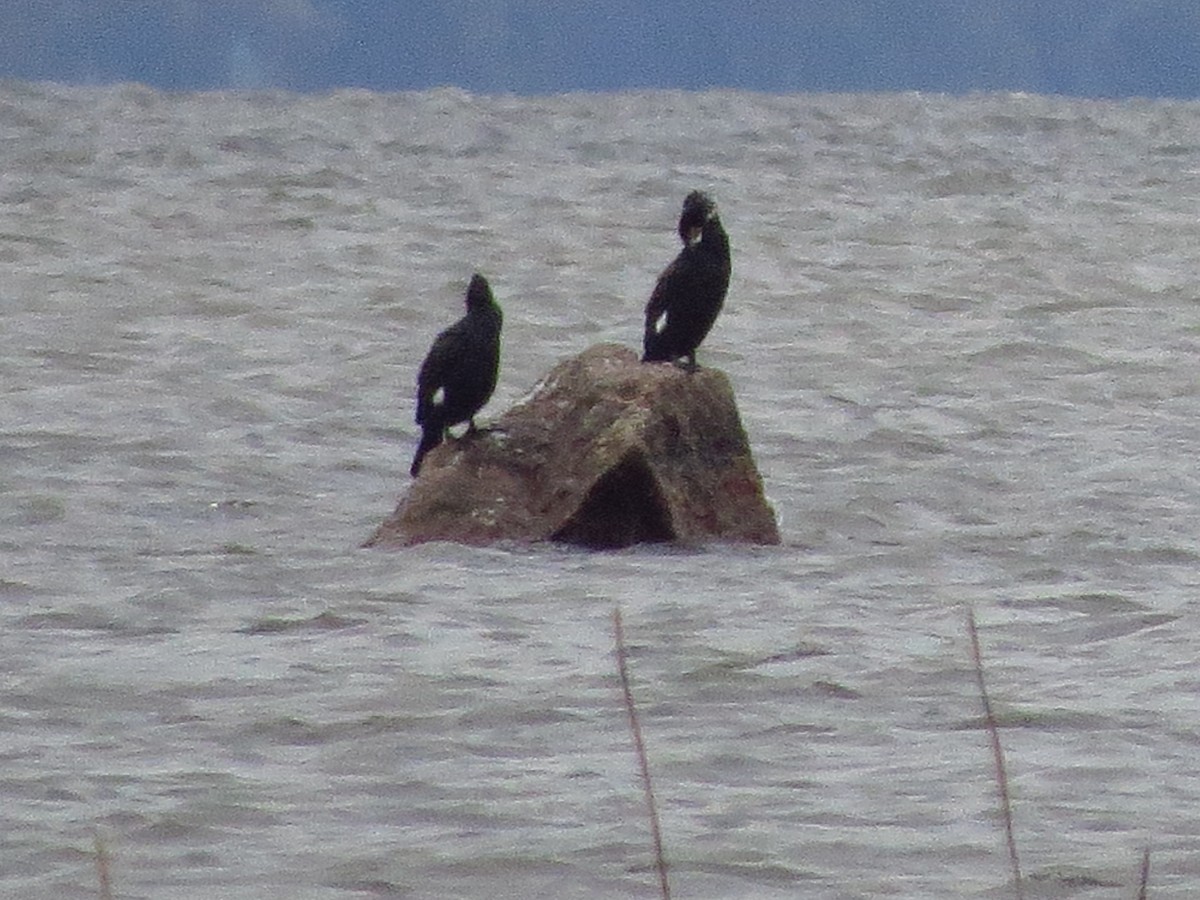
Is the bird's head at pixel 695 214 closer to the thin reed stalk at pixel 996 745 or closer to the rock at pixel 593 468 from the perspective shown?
the rock at pixel 593 468

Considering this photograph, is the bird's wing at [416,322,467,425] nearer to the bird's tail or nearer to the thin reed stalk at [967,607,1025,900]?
the bird's tail

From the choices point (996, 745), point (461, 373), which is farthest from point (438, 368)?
point (996, 745)

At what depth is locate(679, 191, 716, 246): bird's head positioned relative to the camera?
10711 millimetres

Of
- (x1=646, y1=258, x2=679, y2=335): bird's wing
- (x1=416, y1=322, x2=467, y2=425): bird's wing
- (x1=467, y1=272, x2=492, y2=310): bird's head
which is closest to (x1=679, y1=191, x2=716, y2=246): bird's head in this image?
(x1=646, y1=258, x2=679, y2=335): bird's wing

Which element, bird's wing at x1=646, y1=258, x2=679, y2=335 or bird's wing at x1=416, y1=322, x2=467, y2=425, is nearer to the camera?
bird's wing at x1=416, y1=322, x2=467, y2=425

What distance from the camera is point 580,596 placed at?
9180 millimetres

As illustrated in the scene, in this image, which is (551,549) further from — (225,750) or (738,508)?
(225,750)

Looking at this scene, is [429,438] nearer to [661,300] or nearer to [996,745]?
[661,300]

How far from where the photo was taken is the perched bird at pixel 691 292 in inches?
418

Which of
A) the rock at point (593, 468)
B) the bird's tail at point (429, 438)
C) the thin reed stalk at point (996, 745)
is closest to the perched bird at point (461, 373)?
the bird's tail at point (429, 438)

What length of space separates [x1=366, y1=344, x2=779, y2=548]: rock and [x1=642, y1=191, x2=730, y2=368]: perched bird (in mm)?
579

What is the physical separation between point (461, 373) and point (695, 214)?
124 centimetres

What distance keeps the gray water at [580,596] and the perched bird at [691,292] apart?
3.09ft

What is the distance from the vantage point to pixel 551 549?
9.91 meters
